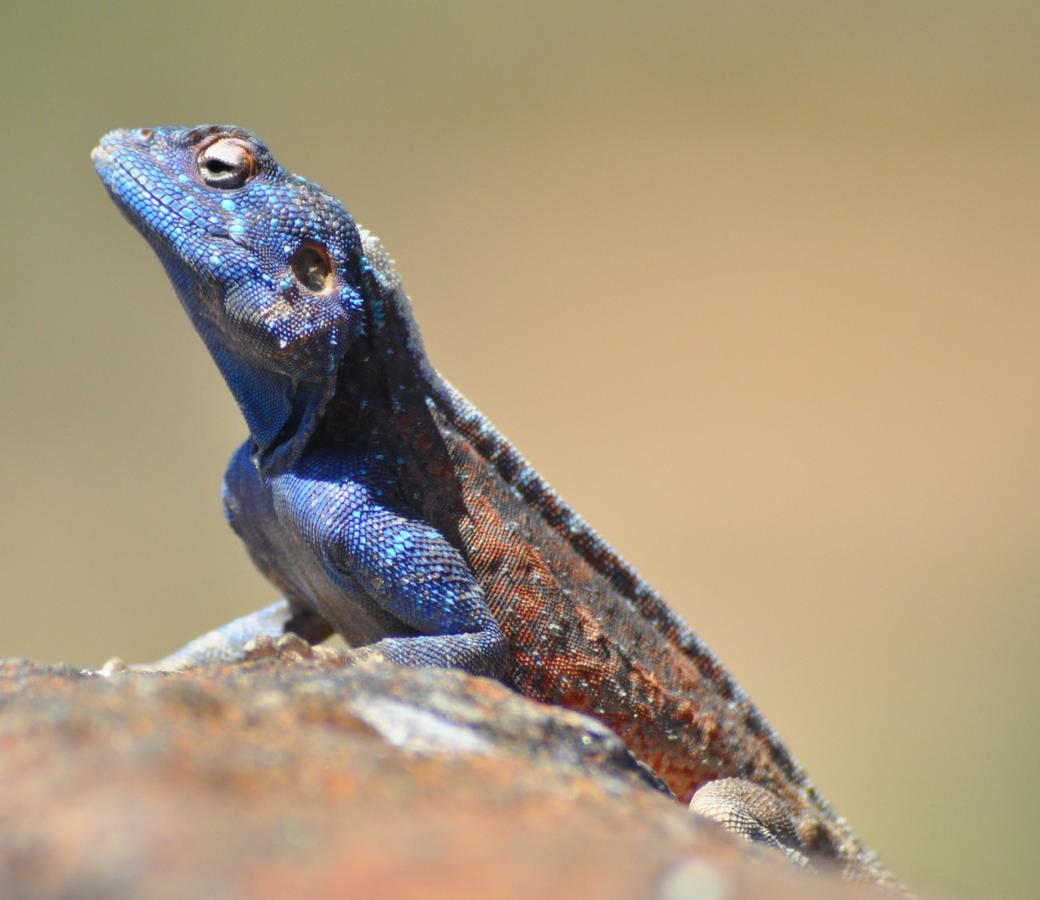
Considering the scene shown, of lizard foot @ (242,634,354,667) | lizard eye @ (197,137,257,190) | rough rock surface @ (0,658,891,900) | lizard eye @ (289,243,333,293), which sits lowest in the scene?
lizard foot @ (242,634,354,667)

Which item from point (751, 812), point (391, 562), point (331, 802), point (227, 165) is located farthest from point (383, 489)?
point (331, 802)

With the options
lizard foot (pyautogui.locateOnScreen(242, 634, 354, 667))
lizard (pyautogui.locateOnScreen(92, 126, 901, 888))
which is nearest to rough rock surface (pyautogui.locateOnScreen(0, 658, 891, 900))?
lizard foot (pyautogui.locateOnScreen(242, 634, 354, 667))

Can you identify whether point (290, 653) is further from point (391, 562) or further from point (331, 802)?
point (331, 802)

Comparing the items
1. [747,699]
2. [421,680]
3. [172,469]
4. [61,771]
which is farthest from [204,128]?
[172,469]

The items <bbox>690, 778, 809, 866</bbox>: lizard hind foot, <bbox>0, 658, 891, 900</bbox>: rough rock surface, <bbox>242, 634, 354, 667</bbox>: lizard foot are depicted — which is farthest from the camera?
<bbox>690, 778, 809, 866</bbox>: lizard hind foot

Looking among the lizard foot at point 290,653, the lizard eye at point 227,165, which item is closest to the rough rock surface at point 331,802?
the lizard foot at point 290,653

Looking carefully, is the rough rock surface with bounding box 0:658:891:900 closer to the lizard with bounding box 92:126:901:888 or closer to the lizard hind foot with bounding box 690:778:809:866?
the lizard with bounding box 92:126:901:888
